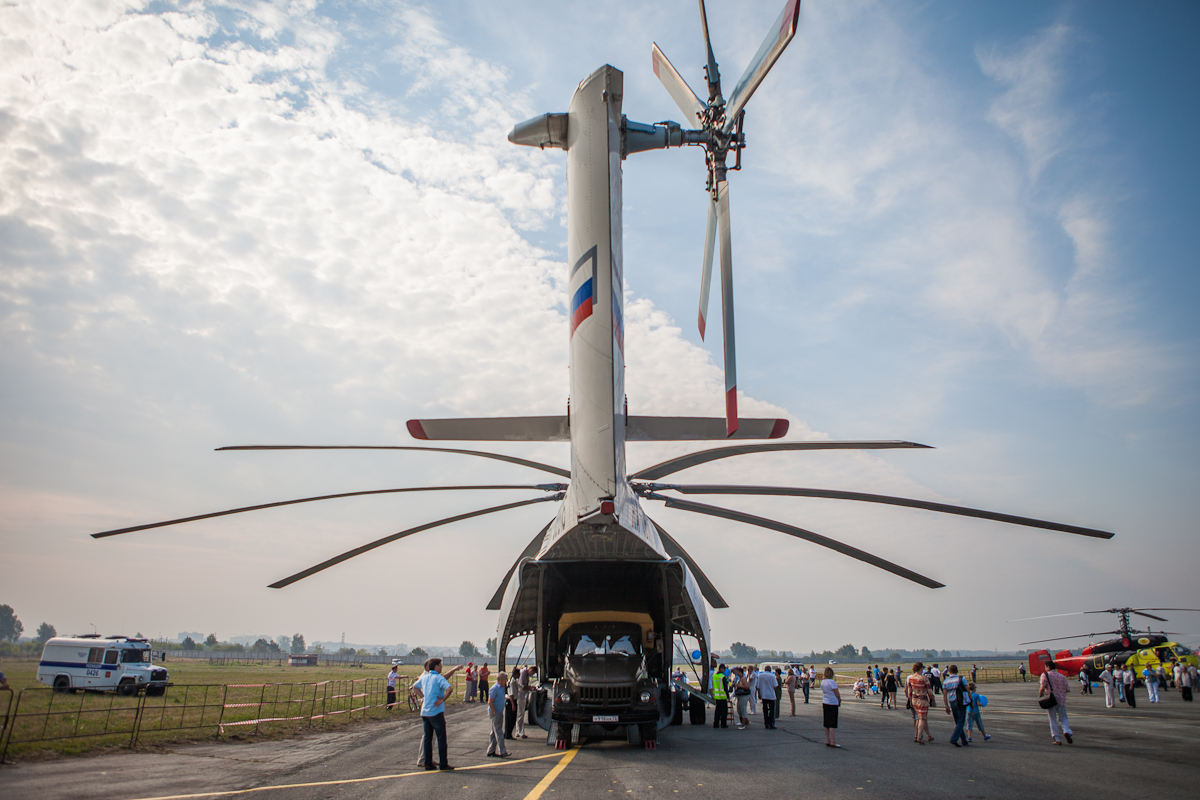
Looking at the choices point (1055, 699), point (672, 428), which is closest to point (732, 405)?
point (672, 428)

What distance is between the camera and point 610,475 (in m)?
9.05

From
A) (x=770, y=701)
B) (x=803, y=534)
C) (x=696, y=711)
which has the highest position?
(x=803, y=534)

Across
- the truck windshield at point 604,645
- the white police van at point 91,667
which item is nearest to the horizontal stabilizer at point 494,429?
the truck windshield at point 604,645

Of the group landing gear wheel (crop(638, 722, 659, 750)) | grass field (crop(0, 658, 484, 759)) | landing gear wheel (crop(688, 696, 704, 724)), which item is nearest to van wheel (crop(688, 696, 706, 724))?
landing gear wheel (crop(688, 696, 704, 724))

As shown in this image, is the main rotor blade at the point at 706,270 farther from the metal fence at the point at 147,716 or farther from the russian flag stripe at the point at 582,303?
the metal fence at the point at 147,716

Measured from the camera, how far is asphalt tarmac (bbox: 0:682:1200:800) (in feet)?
22.7

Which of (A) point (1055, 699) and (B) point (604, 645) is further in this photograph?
(B) point (604, 645)

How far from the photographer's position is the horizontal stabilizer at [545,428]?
11.1m

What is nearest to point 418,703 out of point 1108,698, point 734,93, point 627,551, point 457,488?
point 457,488

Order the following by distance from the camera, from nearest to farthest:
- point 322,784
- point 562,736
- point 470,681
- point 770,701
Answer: point 322,784 → point 562,736 → point 770,701 → point 470,681

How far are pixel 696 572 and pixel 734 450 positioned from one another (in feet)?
22.9

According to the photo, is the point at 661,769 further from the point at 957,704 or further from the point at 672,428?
the point at 957,704

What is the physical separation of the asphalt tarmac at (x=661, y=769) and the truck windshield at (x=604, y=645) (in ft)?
5.42

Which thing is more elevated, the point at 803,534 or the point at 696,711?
the point at 803,534
